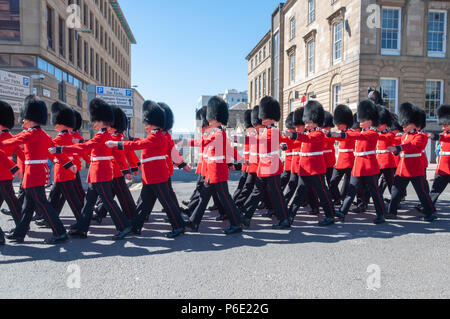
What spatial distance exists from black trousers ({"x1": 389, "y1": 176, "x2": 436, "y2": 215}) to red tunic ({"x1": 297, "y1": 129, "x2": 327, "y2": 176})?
1.37 meters

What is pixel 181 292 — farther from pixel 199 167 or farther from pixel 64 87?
pixel 64 87

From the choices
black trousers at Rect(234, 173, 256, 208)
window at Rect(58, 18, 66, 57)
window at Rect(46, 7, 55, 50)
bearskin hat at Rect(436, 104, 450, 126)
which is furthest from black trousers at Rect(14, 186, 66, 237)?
window at Rect(58, 18, 66, 57)

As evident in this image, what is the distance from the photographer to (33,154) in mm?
4703

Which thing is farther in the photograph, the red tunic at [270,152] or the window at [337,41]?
the window at [337,41]

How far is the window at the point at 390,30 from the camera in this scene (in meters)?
18.2

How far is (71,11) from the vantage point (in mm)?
21953

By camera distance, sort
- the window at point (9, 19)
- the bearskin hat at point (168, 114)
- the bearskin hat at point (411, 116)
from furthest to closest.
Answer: the window at point (9, 19), the bearskin hat at point (168, 114), the bearskin hat at point (411, 116)

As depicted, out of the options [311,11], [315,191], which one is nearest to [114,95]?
[315,191]

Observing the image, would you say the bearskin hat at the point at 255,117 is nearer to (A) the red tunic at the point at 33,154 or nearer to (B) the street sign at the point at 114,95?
(A) the red tunic at the point at 33,154

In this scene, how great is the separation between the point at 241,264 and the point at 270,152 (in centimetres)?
196

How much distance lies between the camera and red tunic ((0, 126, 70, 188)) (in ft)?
15.2

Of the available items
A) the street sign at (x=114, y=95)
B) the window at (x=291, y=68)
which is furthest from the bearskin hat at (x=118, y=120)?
the window at (x=291, y=68)

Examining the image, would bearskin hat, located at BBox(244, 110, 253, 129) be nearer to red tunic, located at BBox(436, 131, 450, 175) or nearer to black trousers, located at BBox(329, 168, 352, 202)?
black trousers, located at BBox(329, 168, 352, 202)

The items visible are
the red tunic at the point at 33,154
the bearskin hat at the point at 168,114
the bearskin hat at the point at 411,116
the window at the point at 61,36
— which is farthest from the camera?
the window at the point at 61,36
